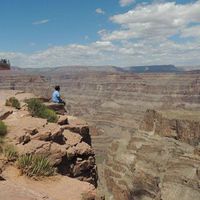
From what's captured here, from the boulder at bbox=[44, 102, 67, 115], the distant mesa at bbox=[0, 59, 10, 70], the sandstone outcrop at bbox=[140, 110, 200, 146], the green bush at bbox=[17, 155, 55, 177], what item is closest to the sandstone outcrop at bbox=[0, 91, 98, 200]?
the green bush at bbox=[17, 155, 55, 177]

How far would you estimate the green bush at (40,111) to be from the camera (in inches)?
916

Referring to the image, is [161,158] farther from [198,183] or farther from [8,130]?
[8,130]

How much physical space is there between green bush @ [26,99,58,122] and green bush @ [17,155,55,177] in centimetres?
692

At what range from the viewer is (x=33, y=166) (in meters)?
15.6

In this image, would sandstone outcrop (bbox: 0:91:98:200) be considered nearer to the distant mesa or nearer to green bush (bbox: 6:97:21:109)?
green bush (bbox: 6:97:21:109)

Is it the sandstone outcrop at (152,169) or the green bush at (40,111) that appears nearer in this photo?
the green bush at (40,111)

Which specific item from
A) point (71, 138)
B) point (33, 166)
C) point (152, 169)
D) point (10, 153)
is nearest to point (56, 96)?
point (71, 138)

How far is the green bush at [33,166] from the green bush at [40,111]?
6.92 m

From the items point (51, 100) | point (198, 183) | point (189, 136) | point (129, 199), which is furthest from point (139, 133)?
point (51, 100)

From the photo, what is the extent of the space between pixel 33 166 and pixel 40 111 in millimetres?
8761

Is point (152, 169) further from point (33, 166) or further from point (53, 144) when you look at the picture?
point (33, 166)

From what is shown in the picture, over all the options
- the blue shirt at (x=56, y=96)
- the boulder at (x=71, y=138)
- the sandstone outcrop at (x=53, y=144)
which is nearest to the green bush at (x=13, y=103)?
the sandstone outcrop at (x=53, y=144)

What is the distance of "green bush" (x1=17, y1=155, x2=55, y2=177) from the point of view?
15496mm

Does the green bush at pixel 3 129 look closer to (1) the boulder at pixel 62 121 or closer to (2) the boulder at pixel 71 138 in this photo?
(2) the boulder at pixel 71 138
